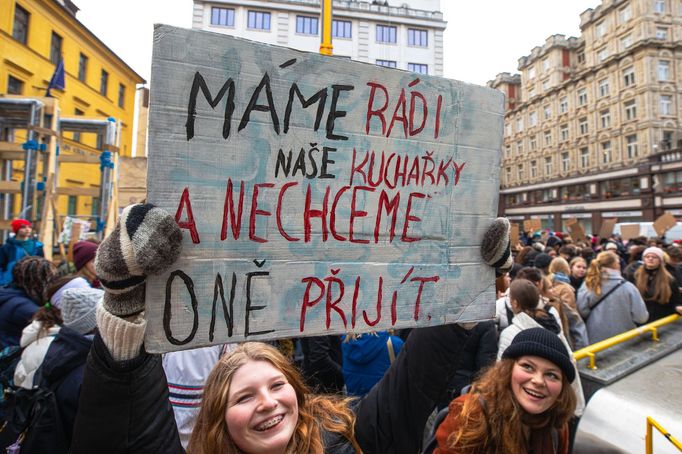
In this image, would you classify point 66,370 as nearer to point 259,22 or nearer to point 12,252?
point 12,252

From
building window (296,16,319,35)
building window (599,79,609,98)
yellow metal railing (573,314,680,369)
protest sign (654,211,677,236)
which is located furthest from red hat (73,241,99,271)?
building window (599,79,609,98)

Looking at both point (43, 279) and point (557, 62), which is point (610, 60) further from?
point (43, 279)

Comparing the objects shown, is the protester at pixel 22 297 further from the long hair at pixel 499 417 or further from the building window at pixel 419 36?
the building window at pixel 419 36

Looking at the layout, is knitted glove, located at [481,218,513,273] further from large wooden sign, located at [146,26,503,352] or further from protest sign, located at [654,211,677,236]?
protest sign, located at [654,211,677,236]

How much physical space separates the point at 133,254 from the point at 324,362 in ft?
8.11

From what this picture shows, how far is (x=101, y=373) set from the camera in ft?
3.37

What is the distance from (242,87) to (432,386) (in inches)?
54.1

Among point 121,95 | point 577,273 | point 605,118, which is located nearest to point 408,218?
point 577,273

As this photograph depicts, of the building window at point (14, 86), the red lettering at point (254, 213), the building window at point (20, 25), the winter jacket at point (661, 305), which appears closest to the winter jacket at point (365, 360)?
the red lettering at point (254, 213)

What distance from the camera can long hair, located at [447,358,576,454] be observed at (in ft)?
6.14

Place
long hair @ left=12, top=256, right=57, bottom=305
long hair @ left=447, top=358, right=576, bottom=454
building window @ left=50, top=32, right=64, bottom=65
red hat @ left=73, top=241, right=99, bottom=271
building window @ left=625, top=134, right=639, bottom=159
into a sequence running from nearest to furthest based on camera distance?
1. long hair @ left=447, top=358, right=576, bottom=454
2. long hair @ left=12, top=256, right=57, bottom=305
3. red hat @ left=73, top=241, right=99, bottom=271
4. building window @ left=50, top=32, right=64, bottom=65
5. building window @ left=625, top=134, right=639, bottom=159

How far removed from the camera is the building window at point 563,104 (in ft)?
117

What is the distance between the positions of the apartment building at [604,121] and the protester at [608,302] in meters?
27.2

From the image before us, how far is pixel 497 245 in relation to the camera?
166 cm
